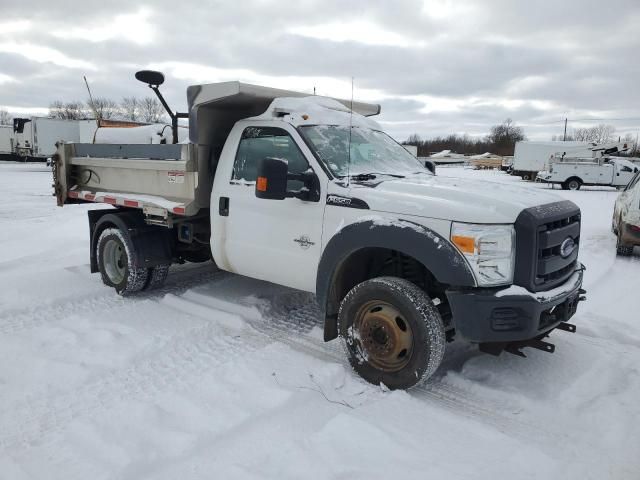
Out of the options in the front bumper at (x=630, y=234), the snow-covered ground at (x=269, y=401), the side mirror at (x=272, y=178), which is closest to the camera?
the snow-covered ground at (x=269, y=401)

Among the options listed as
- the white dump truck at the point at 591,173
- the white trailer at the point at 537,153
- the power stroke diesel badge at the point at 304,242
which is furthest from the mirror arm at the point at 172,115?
the white trailer at the point at 537,153

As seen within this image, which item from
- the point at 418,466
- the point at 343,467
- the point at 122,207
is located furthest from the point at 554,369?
the point at 122,207

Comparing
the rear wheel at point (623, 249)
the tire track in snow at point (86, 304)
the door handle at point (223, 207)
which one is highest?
the door handle at point (223, 207)

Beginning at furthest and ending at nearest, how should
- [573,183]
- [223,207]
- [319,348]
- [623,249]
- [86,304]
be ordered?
[573,183] < [623,249] < [86,304] < [223,207] < [319,348]

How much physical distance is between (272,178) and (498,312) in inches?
73.6

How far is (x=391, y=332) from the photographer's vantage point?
363 cm

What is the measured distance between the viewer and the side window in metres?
4.34

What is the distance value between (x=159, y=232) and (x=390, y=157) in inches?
111

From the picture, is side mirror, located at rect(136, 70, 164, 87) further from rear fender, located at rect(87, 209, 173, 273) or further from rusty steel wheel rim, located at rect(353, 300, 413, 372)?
rusty steel wheel rim, located at rect(353, 300, 413, 372)

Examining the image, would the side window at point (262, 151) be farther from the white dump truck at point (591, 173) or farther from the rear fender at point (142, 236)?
the white dump truck at point (591, 173)

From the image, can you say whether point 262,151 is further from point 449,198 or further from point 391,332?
point 391,332

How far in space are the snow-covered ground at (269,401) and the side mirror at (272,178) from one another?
1395 mm

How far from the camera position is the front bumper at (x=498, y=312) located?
3.24 metres

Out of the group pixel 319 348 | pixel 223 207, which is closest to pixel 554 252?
pixel 319 348
